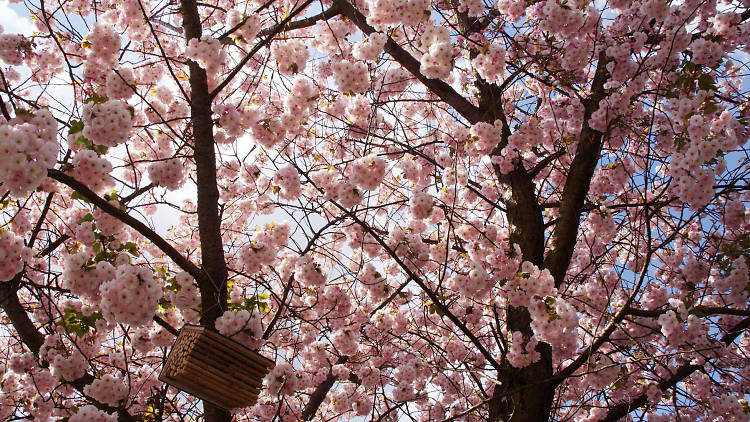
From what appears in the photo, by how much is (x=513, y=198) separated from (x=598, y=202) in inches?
27.4

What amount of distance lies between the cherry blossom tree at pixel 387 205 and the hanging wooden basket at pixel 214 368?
0.83 feet

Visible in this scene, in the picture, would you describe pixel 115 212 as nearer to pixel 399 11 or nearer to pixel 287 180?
pixel 287 180

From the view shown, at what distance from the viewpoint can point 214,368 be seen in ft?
8.77

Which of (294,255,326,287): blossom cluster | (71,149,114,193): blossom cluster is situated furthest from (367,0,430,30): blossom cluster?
(71,149,114,193): blossom cluster

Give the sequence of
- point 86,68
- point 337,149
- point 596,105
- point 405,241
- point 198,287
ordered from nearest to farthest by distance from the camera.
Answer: point 198,287 → point 86,68 → point 405,241 → point 596,105 → point 337,149

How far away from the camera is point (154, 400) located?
4027mm

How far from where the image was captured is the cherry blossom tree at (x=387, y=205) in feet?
10.6

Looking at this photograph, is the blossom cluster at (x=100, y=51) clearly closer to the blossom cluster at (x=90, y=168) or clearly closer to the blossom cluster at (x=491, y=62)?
the blossom cluster at (x=90, y=168)

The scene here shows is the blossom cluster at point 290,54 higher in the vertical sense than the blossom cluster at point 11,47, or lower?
higher

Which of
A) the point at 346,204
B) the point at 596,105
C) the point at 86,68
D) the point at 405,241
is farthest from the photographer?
the point at 596,105

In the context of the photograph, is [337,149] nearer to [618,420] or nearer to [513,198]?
[513,198]

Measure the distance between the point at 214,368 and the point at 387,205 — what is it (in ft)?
5.34

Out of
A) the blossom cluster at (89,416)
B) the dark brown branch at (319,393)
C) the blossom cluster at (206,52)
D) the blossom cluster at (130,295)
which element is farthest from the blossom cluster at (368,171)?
the dark brown branch at (319,393)

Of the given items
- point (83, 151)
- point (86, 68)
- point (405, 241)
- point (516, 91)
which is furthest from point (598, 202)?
point (86, 68)
